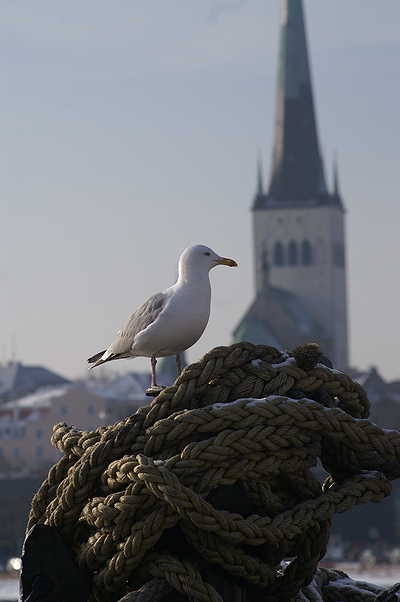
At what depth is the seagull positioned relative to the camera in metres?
2.57

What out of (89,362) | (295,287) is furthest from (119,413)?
(89,362)

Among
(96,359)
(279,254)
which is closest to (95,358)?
(96,359)

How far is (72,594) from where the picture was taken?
2.00 meters

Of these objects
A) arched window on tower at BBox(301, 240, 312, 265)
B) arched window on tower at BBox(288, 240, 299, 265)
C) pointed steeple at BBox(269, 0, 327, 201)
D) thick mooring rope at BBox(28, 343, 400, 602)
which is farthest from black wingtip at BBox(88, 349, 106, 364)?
arched window on tower at BBox(301, 240, 312, 265)

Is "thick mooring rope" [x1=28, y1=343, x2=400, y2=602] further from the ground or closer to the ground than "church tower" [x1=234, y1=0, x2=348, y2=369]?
further from the ground

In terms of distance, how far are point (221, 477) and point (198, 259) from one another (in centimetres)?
76

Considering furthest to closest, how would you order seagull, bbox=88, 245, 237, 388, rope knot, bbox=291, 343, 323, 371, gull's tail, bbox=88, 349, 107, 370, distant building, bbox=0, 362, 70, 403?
distant building, bbox=0, 362, 70, 403 < gull's tail, bbox=88, 349, 107, 370 < seagull, bbox=88, 245, 237, 388 < rope knot, bbox=291, 343, 323, 371

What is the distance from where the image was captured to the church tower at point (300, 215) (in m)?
86.0

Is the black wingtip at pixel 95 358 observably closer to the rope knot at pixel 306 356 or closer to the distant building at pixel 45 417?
the rope knot at pixel 306 356

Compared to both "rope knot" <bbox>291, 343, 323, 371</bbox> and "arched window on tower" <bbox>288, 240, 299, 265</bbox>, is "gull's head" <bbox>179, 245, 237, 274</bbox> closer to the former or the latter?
"rope knot" <bbox>291, 343, 323, 371</bbox>

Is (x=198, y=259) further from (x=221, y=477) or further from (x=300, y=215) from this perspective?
(x=300, y=215)

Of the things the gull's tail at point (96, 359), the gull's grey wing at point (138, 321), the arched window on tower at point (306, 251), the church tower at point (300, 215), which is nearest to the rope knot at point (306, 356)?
the gull's grey wing at point (138, 321)

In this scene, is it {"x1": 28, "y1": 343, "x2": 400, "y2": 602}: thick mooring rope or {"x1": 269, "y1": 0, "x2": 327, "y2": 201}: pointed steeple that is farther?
{"x1": 269, "y1": 0, "x2": 327, "y2": 201}: pointed steeple

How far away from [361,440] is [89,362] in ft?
4.10
